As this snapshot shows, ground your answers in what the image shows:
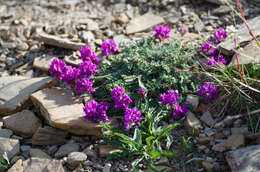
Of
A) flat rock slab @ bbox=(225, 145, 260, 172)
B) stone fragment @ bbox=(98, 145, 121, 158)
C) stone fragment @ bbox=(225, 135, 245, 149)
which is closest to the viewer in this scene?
flat rock slab @ bbox=(225, 145, 260, 172)

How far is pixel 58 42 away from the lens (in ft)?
17.2

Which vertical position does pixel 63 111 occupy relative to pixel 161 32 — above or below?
below

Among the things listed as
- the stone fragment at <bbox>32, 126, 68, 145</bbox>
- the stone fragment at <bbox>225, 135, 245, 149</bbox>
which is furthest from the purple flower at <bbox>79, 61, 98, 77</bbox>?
the stone fragment at <bbox>225, 135, 245, 149</bbox>

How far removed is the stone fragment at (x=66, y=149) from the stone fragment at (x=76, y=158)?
0.41 ft

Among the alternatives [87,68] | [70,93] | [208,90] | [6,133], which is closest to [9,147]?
[6,133]

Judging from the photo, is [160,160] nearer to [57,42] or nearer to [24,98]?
[24,98]

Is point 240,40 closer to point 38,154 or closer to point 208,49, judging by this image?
point 208,49

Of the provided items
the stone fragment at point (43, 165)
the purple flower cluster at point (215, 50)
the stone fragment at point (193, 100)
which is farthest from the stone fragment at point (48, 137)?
the purple flower cluster at point (215, 50)

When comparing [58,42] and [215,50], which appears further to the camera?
[58,42]

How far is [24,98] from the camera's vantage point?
14.6ft

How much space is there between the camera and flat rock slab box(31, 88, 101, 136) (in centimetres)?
388

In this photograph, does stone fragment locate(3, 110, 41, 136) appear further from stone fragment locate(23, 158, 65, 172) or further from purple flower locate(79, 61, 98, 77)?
purple flower locate(79, 61, 98, 77)

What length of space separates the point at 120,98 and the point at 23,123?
1.32 metres

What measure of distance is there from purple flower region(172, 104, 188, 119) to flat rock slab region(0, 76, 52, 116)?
1.85 metres
